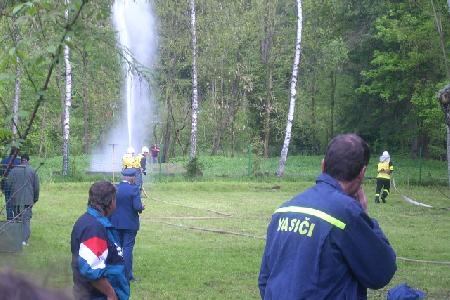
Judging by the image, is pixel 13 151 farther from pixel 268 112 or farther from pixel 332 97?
pixel 332 97

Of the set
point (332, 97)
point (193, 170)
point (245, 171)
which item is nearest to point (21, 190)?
point (193, 170)

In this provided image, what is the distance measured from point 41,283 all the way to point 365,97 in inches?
1603

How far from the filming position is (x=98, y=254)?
192 inches

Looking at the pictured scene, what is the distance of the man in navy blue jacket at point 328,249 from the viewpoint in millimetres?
3328

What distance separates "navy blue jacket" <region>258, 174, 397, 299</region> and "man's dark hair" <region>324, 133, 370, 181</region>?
0.42ft

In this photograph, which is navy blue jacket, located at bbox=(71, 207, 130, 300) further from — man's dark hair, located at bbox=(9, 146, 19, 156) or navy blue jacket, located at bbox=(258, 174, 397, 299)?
navy blue jacket, located at bbox=(258, 174, 397, 299)

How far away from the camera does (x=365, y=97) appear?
41.2m

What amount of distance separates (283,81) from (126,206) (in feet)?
117

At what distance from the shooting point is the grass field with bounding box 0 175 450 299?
9.09 m

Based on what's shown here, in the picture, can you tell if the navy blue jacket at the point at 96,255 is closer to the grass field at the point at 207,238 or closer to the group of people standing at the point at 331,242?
the grass field at the point at 207,238

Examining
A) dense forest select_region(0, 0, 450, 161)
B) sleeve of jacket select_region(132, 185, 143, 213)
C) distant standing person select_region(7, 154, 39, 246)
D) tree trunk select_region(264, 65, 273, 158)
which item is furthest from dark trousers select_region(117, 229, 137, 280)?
tree trunk select_region(264, 65, 273, 158)

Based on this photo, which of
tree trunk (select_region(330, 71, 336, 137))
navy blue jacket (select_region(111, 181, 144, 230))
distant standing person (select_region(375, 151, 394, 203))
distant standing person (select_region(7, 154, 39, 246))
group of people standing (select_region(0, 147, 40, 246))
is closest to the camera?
navy blue jacket (select_region(111, 181, 144, 230))

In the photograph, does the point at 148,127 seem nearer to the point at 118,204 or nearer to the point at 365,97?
the point at 365,97

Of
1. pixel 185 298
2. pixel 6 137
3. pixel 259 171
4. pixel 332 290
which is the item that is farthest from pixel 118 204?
pixel 259 171
